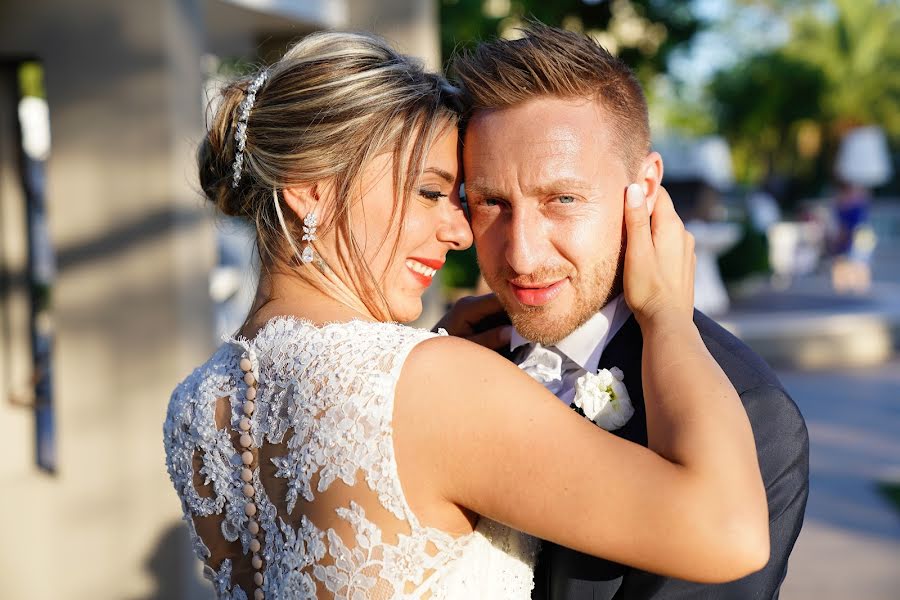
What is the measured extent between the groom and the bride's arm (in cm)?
36

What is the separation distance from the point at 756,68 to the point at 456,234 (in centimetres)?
3673

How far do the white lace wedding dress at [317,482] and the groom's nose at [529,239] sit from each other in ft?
1.43

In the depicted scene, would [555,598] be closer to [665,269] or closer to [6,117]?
[665,269]

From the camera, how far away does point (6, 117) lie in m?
5.27

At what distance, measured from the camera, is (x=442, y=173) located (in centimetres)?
237

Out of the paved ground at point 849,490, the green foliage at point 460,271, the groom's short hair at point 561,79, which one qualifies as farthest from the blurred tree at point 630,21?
the groom's short hair at point 561,79

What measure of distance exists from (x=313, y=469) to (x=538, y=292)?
2.53 feet

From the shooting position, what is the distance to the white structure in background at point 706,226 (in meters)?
14.9

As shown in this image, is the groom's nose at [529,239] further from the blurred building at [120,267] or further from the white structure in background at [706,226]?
the white structure in background at [706,226]

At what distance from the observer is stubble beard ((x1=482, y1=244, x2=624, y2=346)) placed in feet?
7.91

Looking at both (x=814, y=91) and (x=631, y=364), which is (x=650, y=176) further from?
(x=814, y=91)

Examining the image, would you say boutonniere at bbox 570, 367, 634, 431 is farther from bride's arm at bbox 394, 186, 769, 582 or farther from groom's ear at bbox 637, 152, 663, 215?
groom's ear at bbox 637, 152, 663, 215

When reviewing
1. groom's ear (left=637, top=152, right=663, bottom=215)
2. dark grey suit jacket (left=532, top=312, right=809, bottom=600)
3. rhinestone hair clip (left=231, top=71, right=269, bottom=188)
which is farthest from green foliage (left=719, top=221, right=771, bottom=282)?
rhinestone hair clip (left=231, top=71, right=269, bottom=188)

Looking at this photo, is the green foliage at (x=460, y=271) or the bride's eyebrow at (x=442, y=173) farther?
the green foliage at (x=460, y=271)
